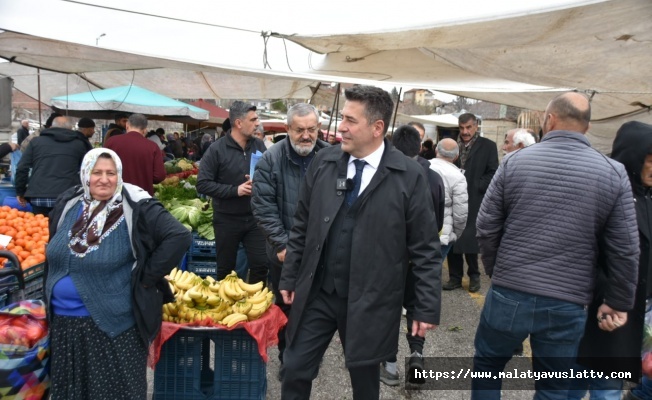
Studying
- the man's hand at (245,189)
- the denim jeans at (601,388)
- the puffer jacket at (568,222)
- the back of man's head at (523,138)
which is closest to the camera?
the puffer jacket at (568,222)

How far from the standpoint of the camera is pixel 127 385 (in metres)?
2.65

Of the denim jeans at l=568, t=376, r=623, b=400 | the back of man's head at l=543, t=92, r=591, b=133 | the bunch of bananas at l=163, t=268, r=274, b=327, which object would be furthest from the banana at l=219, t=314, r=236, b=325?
the back of man's head at l=543, t=92, r=591, b=133

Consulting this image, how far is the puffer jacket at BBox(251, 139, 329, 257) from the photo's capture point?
3.40 meters

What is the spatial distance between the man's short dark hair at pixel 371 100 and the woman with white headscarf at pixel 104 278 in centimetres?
121

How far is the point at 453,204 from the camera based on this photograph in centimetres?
467

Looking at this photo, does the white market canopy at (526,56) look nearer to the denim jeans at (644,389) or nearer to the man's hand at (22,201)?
the denim jeans at (644,389)

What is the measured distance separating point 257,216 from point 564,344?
2070mm

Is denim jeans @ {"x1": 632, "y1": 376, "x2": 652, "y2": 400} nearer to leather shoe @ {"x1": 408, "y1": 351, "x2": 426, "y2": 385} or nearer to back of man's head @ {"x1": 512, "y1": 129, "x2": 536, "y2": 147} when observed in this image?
leather shoe @ {"x1": 408, "y1": 351, "x2": 426, "y2": 385}

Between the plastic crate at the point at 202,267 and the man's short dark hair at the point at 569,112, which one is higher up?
the man's short dark hair at the point at 569,112

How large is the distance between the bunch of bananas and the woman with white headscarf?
32 cm

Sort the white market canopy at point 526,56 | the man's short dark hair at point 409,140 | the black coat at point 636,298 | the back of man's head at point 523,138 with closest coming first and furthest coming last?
1. the black coat at point 636,298
2. the man's short dark hair at point 409,140
3. the white market canopy at point 526,56
4. the back of man's head at point 523,138

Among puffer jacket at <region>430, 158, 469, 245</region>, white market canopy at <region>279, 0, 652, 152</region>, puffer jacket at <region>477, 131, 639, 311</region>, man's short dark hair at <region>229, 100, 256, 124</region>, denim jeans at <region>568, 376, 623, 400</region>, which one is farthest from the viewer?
puffer jacket at <region>430, 158, 469, 245</region>

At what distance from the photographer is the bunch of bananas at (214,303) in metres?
3.00

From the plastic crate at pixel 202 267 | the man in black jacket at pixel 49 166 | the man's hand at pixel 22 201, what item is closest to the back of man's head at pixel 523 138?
the plastic crate at pixel 202 267
